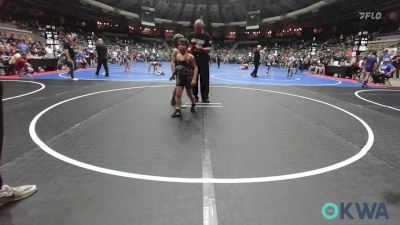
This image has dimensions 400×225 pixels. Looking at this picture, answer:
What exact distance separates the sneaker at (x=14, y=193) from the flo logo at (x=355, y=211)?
2.88 meters

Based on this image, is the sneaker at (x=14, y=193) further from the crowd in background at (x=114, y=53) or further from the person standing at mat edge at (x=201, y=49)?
the crowd in background at (x=114, y=53)

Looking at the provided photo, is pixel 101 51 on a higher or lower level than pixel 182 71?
higher

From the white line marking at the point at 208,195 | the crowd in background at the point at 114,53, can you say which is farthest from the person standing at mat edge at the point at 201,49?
the crowd in background at the point at 114,53

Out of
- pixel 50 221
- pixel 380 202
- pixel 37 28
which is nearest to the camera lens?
pixel 50 221

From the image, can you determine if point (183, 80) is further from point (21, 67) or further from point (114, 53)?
point (114, 53)

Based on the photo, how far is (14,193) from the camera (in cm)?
263

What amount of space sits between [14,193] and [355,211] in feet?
10.8

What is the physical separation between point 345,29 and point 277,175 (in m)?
40.0

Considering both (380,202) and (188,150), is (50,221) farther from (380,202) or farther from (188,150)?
(380,202)

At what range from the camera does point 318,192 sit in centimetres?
290

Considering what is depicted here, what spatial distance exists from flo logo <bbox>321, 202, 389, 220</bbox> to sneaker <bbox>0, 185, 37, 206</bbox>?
2884 millimetres

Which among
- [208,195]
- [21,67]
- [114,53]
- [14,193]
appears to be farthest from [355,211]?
[114,53]

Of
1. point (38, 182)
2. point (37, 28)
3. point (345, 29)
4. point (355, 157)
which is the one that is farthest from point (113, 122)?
point (345, 29)

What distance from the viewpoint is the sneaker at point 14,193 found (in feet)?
8.43
